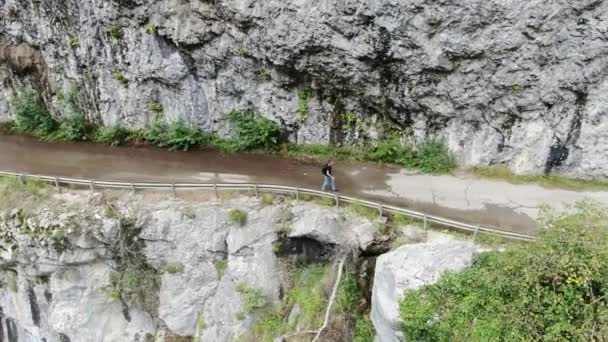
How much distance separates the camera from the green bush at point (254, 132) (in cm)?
1820

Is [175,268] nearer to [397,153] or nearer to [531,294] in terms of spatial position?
[397,153]

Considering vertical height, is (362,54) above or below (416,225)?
above

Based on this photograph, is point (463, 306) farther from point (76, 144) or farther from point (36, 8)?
point (36, 8)

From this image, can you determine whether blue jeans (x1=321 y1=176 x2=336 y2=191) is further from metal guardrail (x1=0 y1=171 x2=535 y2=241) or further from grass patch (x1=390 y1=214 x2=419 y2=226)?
grass patch (x1=390 y1=214 x2=419 y2=226)

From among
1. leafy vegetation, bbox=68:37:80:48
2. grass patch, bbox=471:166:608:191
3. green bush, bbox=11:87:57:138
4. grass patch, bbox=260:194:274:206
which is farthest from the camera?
green bush, bbox=11:87:57:138

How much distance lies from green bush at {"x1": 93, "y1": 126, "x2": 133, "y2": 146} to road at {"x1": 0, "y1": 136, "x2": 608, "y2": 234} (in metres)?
0.32

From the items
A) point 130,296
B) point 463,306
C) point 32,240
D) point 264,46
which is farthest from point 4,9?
point 463,306

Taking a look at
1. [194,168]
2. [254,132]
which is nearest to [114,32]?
[194,168]

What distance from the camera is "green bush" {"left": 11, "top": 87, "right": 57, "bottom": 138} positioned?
20.4 metres

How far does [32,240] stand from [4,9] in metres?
10.2

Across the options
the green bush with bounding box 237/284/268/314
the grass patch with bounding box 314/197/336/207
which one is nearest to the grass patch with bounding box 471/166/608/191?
the grass patch with bounding box 314/197/336/207

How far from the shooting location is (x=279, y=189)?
1527 centimetres

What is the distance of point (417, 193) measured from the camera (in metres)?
15.7

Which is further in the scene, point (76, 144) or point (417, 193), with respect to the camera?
point (76, 144)
